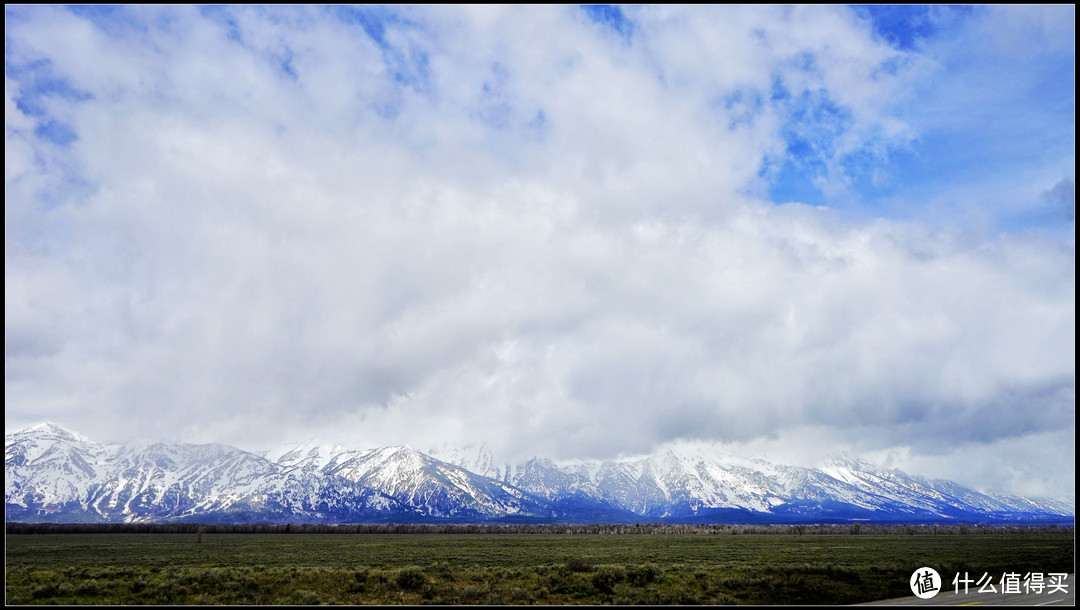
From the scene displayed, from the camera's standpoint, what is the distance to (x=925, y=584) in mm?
45219

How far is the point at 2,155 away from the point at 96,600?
3125 cm

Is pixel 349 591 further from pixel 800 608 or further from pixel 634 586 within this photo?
pixel 800 608

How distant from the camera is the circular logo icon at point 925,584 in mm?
41491

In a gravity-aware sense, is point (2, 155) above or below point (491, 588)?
above

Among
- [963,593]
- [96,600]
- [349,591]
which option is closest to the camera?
[963,593]

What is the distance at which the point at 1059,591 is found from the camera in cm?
3878

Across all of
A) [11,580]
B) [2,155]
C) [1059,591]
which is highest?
[2,155]

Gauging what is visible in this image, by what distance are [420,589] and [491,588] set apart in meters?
5.40

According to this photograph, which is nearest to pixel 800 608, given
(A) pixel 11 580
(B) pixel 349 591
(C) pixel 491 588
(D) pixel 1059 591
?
(D) pixel 1059 591

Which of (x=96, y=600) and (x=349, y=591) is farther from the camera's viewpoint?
(x=349, y=591)

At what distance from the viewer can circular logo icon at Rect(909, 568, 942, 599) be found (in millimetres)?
41491

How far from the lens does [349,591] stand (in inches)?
1870

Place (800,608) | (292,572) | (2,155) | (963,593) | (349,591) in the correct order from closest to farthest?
(2,155), (800,608), (963,593), (349,591), (292,572)

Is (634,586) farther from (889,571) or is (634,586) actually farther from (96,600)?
(96,600)
